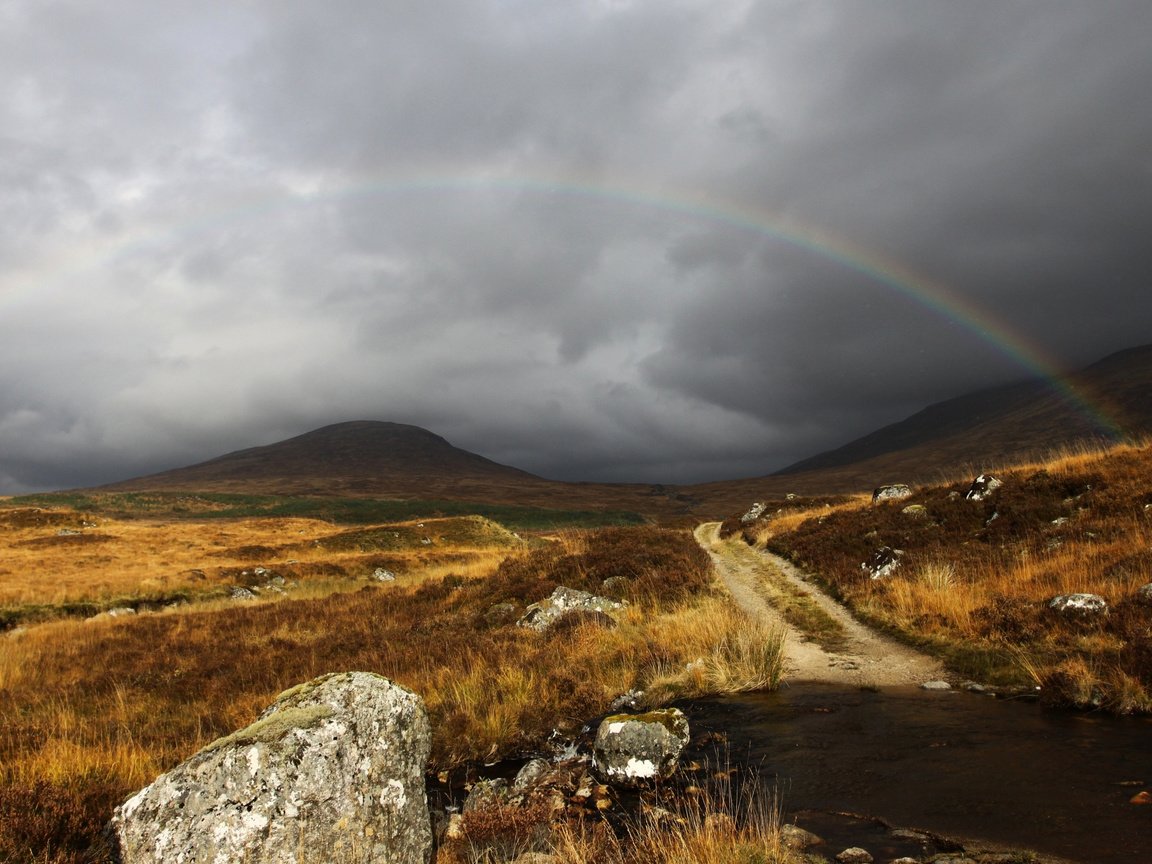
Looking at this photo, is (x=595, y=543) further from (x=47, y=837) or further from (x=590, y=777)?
(x=47, y=837)

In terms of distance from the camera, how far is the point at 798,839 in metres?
5.19

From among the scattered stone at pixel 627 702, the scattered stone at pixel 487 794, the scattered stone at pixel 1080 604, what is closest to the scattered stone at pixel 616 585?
the scattered stone at pixel 627 702

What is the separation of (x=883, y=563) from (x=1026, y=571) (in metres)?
4.97

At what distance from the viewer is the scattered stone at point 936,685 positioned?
9.36m

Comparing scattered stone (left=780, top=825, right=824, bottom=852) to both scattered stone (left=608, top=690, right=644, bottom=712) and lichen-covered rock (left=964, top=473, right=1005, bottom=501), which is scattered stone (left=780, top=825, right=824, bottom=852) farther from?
lichen-covered rock (left=964, top=473, right=1005, bottom=501)

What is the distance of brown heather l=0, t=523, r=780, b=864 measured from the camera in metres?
7.11

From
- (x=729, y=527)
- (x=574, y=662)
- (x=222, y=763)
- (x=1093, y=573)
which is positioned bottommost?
(x=729, y=527)

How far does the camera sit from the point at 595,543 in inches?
1132

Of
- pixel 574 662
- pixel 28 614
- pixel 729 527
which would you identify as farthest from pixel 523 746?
pixel 729 527

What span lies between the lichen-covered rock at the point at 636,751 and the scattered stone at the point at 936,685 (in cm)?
470

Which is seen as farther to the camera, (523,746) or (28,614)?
(28,614)

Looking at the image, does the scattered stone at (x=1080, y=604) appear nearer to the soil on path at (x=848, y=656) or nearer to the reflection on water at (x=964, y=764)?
the soil on path at (x=848, y=656)

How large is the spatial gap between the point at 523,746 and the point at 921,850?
18.1 feet

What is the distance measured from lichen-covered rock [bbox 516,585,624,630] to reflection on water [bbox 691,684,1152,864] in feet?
24.6
